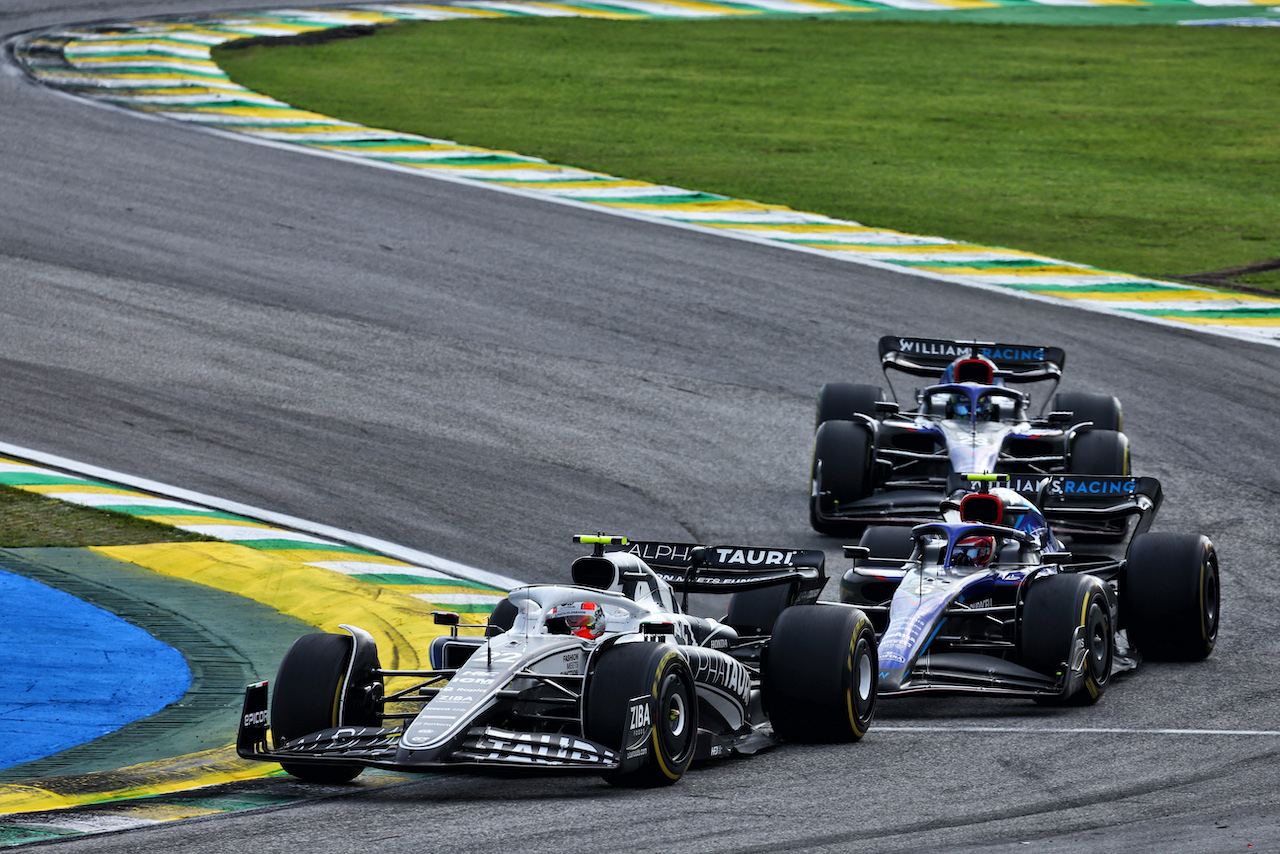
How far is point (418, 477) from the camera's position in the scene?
1750 centimetres

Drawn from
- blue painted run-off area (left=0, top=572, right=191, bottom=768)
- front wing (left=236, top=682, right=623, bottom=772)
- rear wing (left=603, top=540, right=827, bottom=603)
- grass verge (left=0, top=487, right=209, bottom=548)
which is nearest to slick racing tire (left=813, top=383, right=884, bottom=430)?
rear wing (left=603, top=540, right=827, bottom=603)

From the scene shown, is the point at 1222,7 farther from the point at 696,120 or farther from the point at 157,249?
the point at 157,249

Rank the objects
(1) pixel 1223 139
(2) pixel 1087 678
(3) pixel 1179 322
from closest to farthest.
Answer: (2) pixel 1087 678, (3) pixel 1179 322, (1) pixel 1223 139

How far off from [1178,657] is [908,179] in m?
18.1

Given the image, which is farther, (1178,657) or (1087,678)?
(1178,657)

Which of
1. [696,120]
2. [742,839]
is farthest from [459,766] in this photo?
[696,120]

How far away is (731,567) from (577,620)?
6.45 ft

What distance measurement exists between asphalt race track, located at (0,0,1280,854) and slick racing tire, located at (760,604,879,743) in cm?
21

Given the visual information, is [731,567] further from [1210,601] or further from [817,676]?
[1210,601]

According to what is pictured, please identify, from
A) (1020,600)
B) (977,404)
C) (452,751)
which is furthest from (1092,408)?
(452,751)

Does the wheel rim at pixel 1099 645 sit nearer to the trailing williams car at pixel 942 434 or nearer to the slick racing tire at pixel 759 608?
the slick racing tire at pixel 759 608

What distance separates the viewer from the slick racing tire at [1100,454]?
1619 cm

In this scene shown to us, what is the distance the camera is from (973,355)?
17594 millimetres

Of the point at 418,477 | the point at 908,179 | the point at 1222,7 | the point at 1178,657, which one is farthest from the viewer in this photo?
the point at 1222,7
